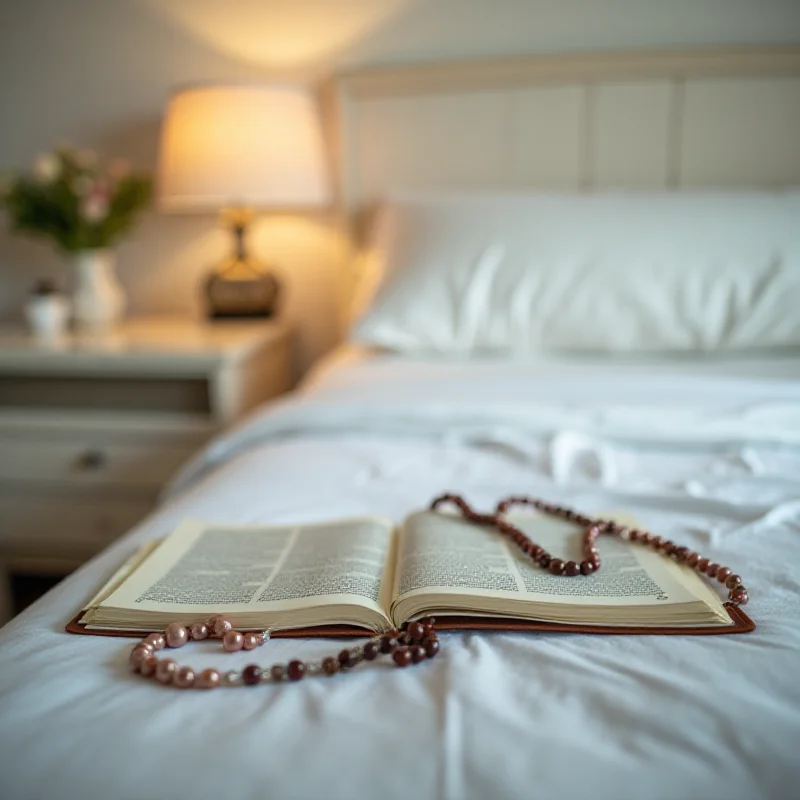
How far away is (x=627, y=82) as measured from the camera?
1749 mm

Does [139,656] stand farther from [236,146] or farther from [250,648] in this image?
[236,146]

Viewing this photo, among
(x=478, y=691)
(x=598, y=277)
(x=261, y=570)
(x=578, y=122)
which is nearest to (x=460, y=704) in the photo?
(x=478, y=691)

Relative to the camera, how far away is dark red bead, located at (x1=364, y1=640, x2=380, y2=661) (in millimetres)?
524

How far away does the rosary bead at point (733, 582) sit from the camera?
1.98 ft

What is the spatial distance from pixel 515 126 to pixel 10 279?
1.55m

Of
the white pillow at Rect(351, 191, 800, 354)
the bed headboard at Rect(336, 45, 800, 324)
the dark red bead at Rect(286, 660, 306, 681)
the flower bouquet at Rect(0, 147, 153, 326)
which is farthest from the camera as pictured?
the flower bouquet at Rect(0, 147, 153, 326)

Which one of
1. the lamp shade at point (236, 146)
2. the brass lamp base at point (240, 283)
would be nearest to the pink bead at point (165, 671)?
the lamp shade at point (236, 146)

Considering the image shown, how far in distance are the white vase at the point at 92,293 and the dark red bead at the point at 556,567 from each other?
5.29ft

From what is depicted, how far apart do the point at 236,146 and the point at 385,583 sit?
4.29ft

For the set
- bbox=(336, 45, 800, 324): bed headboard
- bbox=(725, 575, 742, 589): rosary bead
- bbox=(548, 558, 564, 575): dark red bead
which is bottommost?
bbox=(725, 575, 742, 589): rosary bead

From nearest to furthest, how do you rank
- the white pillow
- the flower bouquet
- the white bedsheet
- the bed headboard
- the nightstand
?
the white bedsheet, the white pillow, the nightstand, the bed headboard, the flower bouquet

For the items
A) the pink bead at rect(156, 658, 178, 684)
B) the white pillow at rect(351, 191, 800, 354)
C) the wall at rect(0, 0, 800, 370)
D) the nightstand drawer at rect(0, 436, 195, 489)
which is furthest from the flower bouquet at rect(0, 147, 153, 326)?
the pink bead at rect(156, 658, 178, 684)

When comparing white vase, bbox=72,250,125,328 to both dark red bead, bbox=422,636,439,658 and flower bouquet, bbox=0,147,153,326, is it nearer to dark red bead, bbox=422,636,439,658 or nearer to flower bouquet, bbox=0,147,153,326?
flower bouquet, bbox=0,147,153,326

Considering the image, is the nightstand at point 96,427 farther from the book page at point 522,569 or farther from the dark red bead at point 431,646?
the dark red bead at point 431,646
